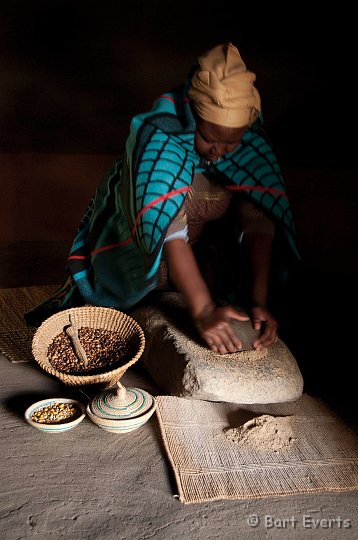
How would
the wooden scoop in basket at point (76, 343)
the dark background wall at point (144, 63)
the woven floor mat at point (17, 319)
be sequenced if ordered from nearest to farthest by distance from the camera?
the wooden scoop in basket at point (76, 343), the woven floor mat at point (17, 319), the dark background wall at point (144, 63)

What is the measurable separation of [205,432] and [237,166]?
95cm

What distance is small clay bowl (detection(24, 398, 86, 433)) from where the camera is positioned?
1.98 m

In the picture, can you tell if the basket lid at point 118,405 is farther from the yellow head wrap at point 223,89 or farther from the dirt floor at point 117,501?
the yellow head wrap at point 223,89

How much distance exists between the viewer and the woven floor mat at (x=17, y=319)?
8.36 ft

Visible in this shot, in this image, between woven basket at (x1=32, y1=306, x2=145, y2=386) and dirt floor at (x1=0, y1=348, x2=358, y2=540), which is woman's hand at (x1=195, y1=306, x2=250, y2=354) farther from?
dirt floor at (x1=0, y1=348, x2=358, y2=540)

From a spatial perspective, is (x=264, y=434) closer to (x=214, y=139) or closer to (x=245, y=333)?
(x=245, y=333)

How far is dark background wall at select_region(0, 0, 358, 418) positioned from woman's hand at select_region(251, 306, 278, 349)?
96cm

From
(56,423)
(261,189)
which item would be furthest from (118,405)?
(261,189)

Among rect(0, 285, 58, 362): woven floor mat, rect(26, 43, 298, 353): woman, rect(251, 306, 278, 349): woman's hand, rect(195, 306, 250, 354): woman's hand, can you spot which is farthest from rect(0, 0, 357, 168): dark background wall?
rect(195, 306, 250, 354): woman's hand

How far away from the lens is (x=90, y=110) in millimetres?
3576

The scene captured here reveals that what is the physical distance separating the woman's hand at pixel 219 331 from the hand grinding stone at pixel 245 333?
0.07 meters

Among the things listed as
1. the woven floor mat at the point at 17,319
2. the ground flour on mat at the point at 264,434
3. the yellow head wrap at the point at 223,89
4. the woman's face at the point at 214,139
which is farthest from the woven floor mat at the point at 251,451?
the yellow head wrap at the point at 223,89

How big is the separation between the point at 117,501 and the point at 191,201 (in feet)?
3.63

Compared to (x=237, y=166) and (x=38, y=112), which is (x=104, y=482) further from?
(x=38, y=112)
